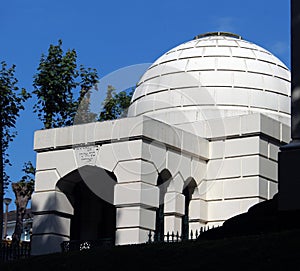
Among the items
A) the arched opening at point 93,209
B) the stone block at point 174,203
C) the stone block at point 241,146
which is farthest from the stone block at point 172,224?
the stone block at point 241,146

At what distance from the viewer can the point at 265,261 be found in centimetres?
1423

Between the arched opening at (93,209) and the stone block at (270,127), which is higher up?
the stone block at (270,127)

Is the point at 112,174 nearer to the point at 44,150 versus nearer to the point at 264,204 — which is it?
the point at 44,150

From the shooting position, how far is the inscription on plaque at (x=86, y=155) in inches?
1091

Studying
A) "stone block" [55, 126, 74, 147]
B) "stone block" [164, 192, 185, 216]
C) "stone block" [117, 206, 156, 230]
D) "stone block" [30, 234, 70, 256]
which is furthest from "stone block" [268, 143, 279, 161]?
"stone block" [30, 234, 70, 256]

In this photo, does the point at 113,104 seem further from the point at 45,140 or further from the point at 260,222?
the point at 260,222

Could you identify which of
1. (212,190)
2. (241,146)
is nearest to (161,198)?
(212,190)

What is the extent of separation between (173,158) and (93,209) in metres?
5.44

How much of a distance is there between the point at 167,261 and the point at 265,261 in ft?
7.22

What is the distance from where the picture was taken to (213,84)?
32812 mm

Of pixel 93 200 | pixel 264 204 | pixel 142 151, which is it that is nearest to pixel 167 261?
pixel 264 204

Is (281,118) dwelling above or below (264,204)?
above

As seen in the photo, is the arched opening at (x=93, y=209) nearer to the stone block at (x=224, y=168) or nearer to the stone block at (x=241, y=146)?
the stone block at (x=224, y=168)

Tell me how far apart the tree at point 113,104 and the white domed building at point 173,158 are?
10.9 m
